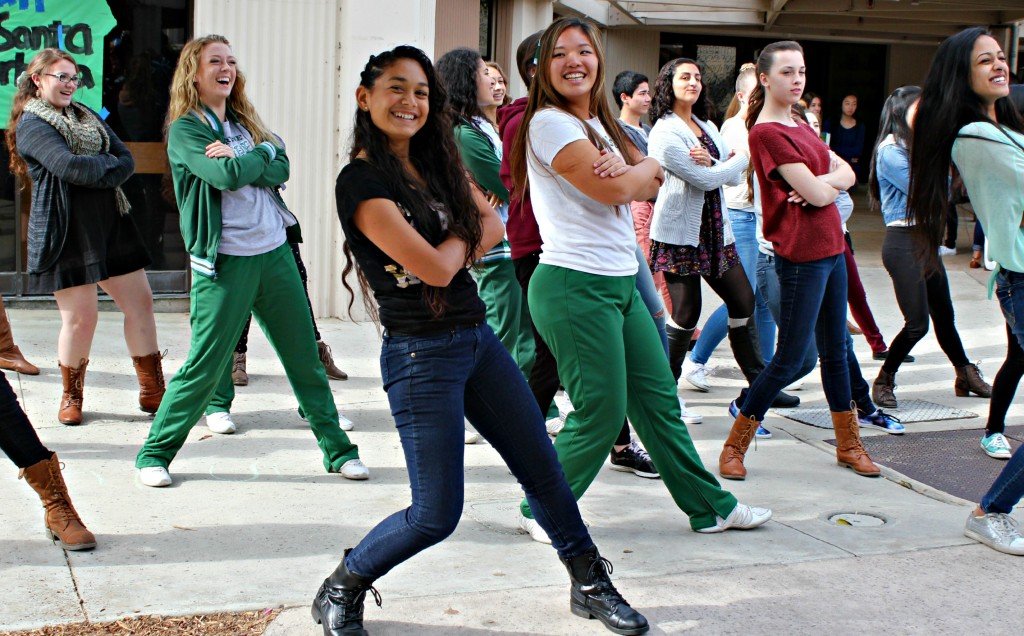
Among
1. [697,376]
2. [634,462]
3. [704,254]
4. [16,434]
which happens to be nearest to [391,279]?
[16,434]

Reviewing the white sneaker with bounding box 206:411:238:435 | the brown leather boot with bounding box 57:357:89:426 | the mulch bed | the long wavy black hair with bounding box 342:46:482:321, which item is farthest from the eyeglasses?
the mulch bed

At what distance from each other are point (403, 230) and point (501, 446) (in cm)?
75

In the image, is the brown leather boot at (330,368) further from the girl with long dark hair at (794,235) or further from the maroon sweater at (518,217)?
the girl with long dark hair at (794,235)

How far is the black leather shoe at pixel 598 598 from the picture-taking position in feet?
12.0

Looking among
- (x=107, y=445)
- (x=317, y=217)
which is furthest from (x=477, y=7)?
(x=107, y=445)

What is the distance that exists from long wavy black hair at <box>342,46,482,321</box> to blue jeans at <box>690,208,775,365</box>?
3888 millimetres

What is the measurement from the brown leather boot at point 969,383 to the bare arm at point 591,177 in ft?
13.0

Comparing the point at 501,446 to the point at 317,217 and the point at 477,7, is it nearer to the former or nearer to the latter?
the point at 317,217

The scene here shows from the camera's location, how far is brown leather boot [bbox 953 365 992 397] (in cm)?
724

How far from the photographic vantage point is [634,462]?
5523 millimetres

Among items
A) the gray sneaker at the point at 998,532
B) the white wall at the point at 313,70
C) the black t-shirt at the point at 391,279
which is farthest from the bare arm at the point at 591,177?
the white wall at the point at 313,70

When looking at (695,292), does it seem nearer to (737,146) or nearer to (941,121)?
(737,146)

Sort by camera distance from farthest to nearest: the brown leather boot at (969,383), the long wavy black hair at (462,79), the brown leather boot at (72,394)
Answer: the brown leather boot at (969,383), the brown leather boot at (72,394), the long wavy black hair at (462,79)

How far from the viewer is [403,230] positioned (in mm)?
3314
